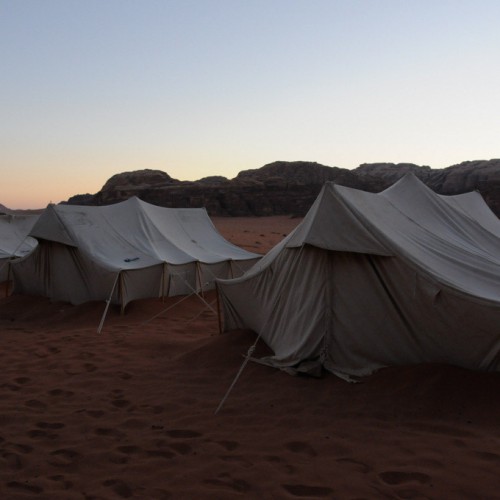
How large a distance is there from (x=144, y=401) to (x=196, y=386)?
2.29 ft

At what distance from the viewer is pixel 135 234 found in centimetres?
1462

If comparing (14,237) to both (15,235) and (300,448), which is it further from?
(300,448)

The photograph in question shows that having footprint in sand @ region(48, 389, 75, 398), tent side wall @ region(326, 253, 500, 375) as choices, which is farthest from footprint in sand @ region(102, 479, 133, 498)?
tent side wall @ region(326, 253, 500, 375)

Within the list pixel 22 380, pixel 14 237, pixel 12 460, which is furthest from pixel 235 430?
pixel 14 237

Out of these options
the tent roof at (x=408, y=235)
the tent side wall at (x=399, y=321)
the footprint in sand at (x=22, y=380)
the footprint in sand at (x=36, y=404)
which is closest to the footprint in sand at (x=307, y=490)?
the tent side wall at (x=399, y=321)

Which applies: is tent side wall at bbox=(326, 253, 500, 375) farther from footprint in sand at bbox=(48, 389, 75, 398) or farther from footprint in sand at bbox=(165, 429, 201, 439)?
footprint in sand at bbox=(48, 389, 75, 398)

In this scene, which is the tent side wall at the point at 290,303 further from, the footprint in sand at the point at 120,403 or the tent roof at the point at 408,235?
the footprint in sand at the point at 120,403

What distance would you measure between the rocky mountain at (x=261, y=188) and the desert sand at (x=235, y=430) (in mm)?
42291

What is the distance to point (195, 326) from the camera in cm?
1092

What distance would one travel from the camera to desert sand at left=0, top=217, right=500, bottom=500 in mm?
3975

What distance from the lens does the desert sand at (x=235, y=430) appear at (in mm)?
3975

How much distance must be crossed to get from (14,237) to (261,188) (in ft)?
123

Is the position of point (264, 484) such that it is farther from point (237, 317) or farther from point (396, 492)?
point (237, 317)

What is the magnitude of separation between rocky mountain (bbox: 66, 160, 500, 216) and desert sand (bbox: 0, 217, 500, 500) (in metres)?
42.3
